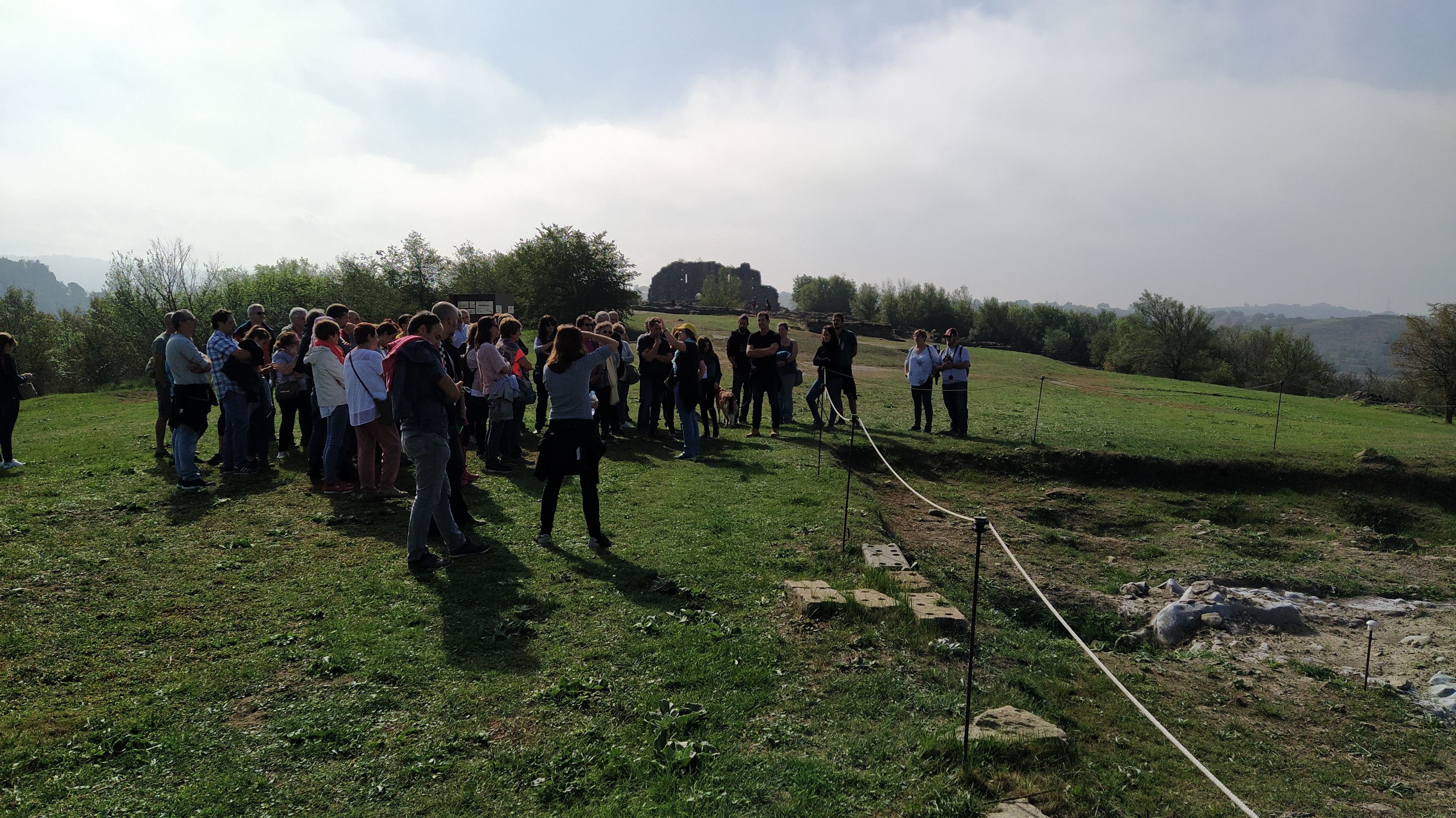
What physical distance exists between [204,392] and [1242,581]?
531 inches

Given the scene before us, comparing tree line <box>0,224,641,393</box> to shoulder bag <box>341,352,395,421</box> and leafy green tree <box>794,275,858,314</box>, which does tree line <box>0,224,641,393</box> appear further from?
leafy green tree <box>794,275,858,314</box>

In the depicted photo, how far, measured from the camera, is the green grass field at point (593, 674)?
4.02 m

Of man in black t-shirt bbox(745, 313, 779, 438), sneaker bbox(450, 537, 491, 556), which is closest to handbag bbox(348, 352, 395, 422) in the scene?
sneaker bbox(450, 537, 491, 556)

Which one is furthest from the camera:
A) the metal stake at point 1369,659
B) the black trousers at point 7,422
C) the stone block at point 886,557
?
the black trousers at point 7,422

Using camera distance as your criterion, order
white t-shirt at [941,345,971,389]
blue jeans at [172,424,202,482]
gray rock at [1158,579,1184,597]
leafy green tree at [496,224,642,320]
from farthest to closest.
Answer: leafy green tree at [496,224,642,320]
white t-shirt at [941,345,971,389]
blue jeans at [172,424,202,482]
gray rock at [1158,579,1184,597]

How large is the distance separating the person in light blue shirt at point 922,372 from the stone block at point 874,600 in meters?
9.13

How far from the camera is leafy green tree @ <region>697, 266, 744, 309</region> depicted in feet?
287

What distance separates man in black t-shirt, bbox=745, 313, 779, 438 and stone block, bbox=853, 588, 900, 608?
791 centimetres

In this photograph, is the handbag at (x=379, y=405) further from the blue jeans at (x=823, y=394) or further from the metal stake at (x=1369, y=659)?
the metal stake at (x=1369, y=659)

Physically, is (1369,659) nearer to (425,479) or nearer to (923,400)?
(425,479)

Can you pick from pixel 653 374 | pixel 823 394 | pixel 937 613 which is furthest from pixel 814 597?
pixel 823 394

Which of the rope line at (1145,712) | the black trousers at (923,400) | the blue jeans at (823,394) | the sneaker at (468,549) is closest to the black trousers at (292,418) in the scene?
the sneaker at (468,549)

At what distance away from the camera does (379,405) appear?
8320 mm

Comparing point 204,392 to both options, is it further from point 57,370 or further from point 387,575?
point 57,370
